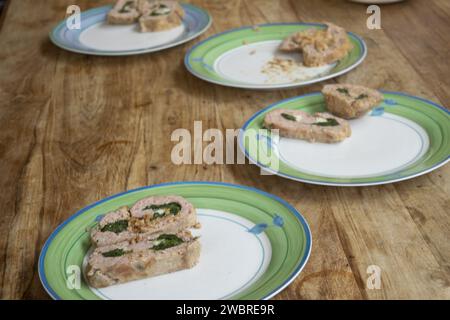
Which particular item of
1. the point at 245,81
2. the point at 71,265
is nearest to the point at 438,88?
the point at 245,81

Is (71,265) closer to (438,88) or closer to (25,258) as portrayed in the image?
(25,258)

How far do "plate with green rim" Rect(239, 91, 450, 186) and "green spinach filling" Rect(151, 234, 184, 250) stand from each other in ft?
0.95

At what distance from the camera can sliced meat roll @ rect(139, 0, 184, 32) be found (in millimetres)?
2326

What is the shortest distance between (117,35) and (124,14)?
0.38ft

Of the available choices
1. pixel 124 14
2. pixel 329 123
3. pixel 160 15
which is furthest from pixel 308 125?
pixel 124 14

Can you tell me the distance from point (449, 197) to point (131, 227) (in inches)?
24.8

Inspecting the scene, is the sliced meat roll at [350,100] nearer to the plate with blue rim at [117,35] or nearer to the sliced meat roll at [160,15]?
the plate with blue rim at [117,35]

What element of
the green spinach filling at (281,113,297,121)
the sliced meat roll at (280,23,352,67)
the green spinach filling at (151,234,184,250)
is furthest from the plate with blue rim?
the green spinach filling at (151,234,184,250)

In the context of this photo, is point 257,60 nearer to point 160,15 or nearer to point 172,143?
point 160,15

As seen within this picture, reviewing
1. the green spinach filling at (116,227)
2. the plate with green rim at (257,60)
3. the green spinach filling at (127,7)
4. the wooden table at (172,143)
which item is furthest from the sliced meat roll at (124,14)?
the green spinach filling at (116,227)

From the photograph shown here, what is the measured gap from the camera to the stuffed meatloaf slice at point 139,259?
117 centimetres

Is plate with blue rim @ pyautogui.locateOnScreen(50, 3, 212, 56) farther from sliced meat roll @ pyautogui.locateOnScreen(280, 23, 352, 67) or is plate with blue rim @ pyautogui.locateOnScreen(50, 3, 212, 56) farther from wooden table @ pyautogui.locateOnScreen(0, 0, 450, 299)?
sliced meat roll @ pyautogui.locateOnScreen(280, 23, 352, 67)

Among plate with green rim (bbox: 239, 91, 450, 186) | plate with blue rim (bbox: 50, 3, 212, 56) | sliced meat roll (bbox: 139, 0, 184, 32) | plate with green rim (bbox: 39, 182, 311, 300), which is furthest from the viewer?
sliced meat roll (bbox: 139, 0, 184, 32)
